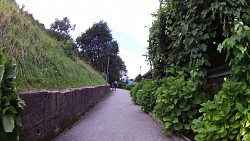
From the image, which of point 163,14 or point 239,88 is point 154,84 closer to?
point 163,14

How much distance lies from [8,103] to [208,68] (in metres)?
4.60

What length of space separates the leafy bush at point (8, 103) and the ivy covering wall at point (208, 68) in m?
2.98

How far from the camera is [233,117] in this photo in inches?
183

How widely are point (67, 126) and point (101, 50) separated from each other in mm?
60472

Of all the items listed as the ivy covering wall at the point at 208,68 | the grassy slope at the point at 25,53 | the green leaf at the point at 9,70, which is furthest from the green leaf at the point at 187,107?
the green leaf at the point at 9,70

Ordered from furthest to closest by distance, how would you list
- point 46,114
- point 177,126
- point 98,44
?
1. point 98,44
2. point 177,126
3. point 46,114

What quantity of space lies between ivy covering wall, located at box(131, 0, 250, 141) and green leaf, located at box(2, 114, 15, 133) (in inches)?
119

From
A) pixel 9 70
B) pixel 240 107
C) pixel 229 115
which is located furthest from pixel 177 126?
pixel 9 70

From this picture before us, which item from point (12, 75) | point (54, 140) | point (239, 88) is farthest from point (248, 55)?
point (54, 140)

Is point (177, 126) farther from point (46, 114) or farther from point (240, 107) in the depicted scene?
point (46, 114)

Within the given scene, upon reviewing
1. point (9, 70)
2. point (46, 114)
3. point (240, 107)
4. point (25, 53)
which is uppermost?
point (25, 53)

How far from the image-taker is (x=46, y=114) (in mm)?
6574

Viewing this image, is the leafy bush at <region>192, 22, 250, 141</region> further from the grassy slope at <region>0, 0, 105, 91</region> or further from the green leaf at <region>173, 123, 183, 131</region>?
the grassy slope at <region>0, 0, 105, 91</region>

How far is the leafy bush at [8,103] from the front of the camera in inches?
143
